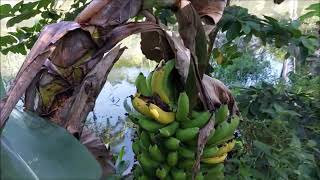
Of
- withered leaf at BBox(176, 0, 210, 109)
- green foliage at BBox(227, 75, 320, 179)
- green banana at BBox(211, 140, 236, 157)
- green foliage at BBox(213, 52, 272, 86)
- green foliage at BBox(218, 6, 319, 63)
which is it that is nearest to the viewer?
withered leaf at BBox(176, 0, 210, 109)

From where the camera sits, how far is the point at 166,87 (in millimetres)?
609

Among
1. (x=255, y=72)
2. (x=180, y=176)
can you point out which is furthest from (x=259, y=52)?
(x=180, y=176)

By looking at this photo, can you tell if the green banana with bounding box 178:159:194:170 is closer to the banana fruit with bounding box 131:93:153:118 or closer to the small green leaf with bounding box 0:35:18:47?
the banana fruit with bounding box 131:93:153:118

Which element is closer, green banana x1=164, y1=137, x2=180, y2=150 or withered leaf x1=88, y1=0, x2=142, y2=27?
withered leaf x1=88, y1=0, x2=142, y2=27

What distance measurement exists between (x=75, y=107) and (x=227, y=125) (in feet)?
0.78

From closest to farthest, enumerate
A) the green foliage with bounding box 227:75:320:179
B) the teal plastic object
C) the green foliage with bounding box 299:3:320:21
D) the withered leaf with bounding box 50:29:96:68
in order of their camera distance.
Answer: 1. the teal plastic object
2. the withered leaf with bounding box 50:29:96:68
3. the green foliage with bounding box 227:75:320:179
4. the green foliage with bounding box 299:3:320:21

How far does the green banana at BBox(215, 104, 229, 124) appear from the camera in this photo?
25.4 inches

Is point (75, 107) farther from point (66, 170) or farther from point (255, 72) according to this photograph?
point (255, 72)

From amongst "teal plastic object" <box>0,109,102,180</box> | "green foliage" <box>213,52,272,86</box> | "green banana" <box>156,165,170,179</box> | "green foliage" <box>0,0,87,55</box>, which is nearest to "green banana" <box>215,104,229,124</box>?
"green banana" <box>156,165,170,179</box>

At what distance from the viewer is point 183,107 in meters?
0.59

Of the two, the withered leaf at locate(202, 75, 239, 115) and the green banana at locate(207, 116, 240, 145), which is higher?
the withered leaf at locate(202, 75, 239, 115)

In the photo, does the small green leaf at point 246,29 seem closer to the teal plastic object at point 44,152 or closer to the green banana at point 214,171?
the green banana at point 214,171

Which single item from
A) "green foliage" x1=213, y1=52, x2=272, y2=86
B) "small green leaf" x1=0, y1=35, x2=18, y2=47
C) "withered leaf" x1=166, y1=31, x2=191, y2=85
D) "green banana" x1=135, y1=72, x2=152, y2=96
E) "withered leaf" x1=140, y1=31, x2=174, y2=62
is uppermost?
"withered leaf" x1=166, y1=31, x2=191, y2=85

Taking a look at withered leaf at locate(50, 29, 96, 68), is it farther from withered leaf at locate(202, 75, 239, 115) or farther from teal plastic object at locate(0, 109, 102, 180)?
withered leaf at locate(202, 75, 239, 115)
